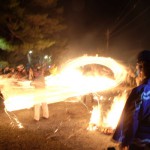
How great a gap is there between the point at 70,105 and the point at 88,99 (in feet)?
3.27

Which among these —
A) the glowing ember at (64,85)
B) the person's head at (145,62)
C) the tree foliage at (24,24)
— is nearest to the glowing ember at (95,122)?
the glowing ember at (64,85)

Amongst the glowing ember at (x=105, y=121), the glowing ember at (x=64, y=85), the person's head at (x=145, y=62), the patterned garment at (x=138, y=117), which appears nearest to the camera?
the patterned garment at (x=138, y=117)

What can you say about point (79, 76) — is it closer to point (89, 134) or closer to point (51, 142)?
point (89, 134)

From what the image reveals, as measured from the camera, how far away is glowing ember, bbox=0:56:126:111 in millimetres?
11703

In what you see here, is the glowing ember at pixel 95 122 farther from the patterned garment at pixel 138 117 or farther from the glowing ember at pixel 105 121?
the patterned garment at pixel 138 117

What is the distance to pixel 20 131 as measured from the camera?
9008 mm

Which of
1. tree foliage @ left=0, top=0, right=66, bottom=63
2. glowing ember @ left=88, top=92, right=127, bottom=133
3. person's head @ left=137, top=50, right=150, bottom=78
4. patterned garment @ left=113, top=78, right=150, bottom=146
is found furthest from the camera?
tree foliage @ left=0, top=0, right=66, bottom=63

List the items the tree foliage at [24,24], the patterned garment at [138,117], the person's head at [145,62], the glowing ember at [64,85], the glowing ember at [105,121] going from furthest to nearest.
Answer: the tree foliage at [24,24] < the glowing ember at [64,85] < the glowing ember at [105,121] < the person's head at [145,62] < the patterned garment at [138,117]

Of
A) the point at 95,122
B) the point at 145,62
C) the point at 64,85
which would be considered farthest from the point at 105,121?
the point at 145,62

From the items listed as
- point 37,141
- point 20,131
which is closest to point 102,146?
A: point 37,141

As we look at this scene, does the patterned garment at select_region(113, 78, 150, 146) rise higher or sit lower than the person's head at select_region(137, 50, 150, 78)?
lower

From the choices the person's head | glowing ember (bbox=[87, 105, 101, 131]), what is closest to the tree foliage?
glowing ember (bbox=[87, 105, 101, 131])

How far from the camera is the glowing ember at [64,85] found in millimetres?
11703

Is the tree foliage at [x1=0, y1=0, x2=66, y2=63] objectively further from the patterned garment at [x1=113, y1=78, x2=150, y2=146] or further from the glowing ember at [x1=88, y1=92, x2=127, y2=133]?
the patterned garment at [x1=113, y1=78, x2=150, y2=146]
